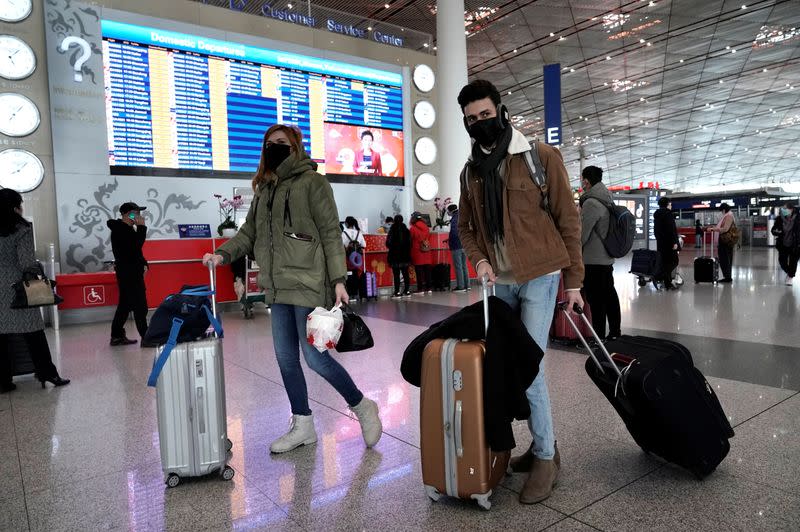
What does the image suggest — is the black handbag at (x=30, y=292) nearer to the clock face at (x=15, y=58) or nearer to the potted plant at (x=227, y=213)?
the potted plant at (x=227, y=213)

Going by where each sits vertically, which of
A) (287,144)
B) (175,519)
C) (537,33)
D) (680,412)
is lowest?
(175,519)

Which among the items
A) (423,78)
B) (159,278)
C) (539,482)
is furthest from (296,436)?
(423,78)

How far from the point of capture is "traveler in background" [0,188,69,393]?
4055 mm

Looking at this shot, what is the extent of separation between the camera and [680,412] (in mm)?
2176

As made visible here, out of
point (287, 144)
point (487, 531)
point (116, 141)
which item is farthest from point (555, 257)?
point (116, 141)

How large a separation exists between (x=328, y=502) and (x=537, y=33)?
17008mm

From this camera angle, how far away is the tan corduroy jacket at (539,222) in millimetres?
2092

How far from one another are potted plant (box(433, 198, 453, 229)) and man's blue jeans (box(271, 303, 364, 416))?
344 inches

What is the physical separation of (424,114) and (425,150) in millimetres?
783

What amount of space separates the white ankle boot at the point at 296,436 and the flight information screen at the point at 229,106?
7.06 metres

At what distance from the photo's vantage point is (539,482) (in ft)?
7.12

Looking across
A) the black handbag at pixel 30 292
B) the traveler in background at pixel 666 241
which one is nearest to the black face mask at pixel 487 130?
the black handbag at pixel 30 292

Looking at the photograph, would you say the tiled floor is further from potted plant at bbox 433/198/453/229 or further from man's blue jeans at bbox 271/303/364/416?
potted plant at bbox 433/198/453/229

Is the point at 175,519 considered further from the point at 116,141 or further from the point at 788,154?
the point at 788,154
